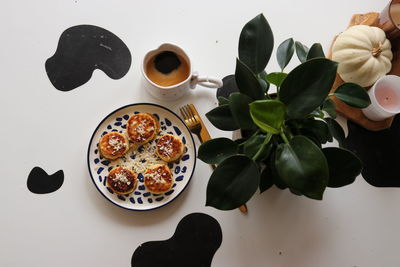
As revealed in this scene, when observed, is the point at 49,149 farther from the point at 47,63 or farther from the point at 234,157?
the point at 234,157

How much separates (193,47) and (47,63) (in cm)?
40

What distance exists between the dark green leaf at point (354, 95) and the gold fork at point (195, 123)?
0.33 metres

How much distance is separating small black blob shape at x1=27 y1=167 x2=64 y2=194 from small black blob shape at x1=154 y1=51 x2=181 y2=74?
1.22ft

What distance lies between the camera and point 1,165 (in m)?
0.82

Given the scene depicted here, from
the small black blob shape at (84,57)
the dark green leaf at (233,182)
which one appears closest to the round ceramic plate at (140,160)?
the small black blob shape at (84,57)

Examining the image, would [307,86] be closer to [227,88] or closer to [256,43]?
[256,43]

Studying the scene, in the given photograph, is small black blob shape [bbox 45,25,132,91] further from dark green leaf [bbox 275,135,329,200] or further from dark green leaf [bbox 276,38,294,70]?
dark green leaf [bbox 275,135,329,200]

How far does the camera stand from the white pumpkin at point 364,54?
775mm

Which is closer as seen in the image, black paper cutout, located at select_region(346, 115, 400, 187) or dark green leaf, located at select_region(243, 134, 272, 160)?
dark green leaf, located at select_region(243, 134, 272, 160)

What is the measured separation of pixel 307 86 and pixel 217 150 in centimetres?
21

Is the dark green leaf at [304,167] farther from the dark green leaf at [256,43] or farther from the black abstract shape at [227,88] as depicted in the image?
the black abstract shape at [227,88]

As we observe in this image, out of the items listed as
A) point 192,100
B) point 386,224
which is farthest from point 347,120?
point 192,100

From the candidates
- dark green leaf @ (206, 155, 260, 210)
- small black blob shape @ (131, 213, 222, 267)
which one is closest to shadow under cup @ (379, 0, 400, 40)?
dark green leaf @ (206, 155, 260, 210)

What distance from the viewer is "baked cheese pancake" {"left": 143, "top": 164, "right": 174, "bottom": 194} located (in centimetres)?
78
